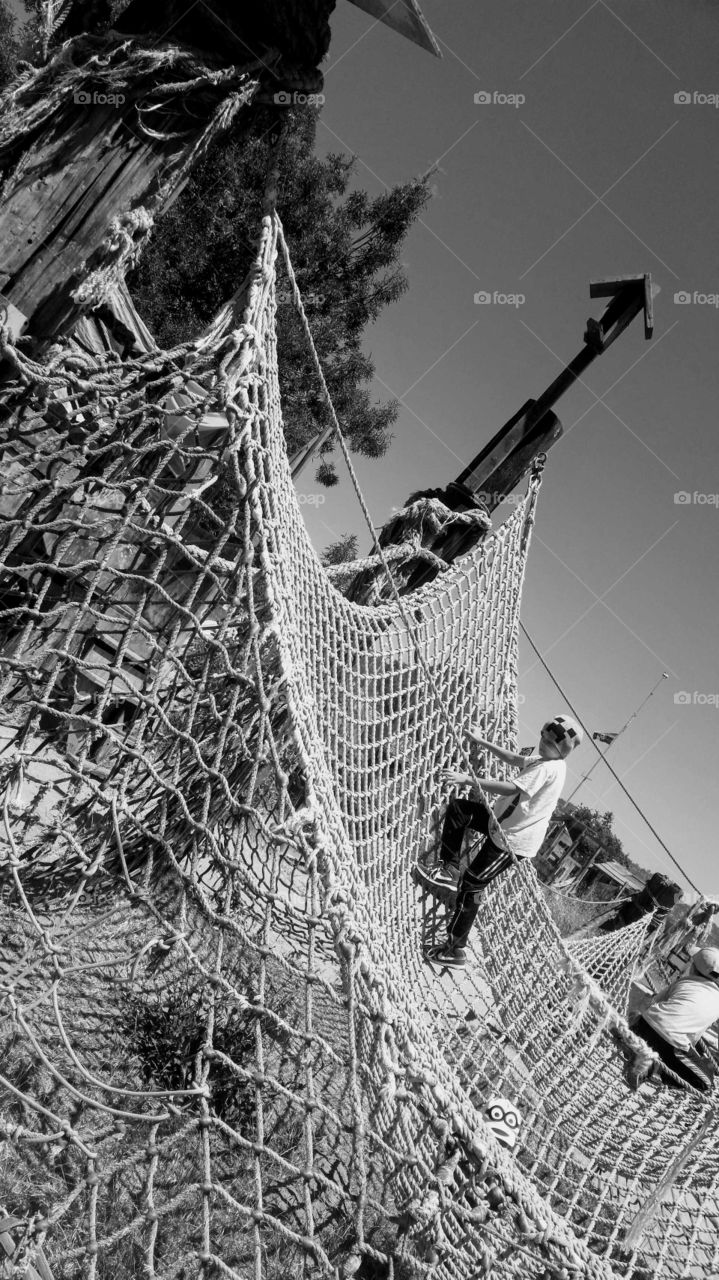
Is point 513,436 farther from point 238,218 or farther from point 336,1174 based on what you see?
point 238,218

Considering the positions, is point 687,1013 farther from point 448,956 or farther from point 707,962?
point 448,956

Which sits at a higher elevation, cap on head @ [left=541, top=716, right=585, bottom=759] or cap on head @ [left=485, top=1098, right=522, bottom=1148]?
cap on head @ [left=541, top=716, right=585, bottom=759]

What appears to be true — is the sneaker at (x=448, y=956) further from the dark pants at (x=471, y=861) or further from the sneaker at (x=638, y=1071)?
the sneaker at (x=638, y=1071)

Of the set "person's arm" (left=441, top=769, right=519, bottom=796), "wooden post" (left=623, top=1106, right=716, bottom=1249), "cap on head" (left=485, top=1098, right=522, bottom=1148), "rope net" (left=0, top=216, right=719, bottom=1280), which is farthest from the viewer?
"person's arm" (left=441, top=769, right=519, bottom=796)

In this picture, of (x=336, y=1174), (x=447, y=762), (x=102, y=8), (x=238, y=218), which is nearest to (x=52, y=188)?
(x=102, y=8)

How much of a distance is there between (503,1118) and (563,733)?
1.51 m

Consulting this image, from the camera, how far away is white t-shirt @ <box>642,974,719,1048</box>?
3611 millimetres

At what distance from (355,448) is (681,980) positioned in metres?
10.2

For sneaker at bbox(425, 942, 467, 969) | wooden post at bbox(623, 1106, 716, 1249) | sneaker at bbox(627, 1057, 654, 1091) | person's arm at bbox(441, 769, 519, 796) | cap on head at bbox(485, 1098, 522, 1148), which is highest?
person's arm at bbox(441, 769, 519, 796)

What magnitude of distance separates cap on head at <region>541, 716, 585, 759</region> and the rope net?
59cm

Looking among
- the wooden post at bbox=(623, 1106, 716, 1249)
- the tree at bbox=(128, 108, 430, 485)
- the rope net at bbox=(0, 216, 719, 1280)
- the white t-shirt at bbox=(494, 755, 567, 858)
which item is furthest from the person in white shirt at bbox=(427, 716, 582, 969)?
the tree at bbox=(128, 108, 430, 485)

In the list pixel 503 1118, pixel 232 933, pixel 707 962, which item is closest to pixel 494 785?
pixel 503 1118

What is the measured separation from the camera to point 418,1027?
204cm

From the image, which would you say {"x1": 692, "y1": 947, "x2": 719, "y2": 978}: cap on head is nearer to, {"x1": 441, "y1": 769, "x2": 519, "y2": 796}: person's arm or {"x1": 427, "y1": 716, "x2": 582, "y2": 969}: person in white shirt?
{"x1": 427, "y1": 716, "x2": 582, "y2": 969}: person in white shirt
